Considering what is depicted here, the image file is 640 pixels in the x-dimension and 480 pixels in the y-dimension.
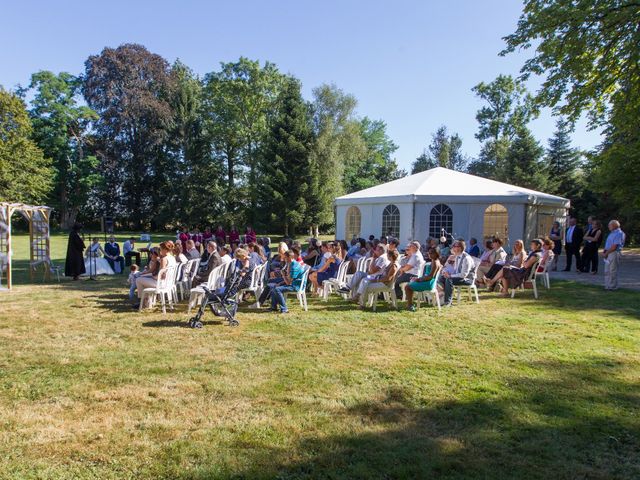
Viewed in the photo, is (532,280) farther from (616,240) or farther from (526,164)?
(526,164)

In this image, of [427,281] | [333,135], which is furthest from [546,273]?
[333,135]

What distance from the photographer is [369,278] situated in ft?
27.4

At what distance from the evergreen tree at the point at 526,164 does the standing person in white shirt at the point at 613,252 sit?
77.8ft

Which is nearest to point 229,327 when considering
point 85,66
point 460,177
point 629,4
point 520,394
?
point 520,394

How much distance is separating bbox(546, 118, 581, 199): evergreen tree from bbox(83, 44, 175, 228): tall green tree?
103 feet

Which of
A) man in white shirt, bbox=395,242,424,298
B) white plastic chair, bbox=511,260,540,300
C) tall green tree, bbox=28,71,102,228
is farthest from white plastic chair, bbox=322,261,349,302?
tall green tree, bbox=28,71,102,228

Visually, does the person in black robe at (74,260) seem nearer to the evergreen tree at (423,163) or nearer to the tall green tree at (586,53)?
the tall green tree at (586,53)

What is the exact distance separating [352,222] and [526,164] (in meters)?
19.4

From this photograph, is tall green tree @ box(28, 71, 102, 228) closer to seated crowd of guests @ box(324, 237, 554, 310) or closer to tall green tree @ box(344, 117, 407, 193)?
tall green tree @ box(344, 117, 407, 193)

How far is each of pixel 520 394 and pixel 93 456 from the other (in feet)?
11.9

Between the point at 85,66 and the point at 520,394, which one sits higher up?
the point at 85,66

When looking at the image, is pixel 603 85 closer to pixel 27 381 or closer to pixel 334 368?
pixel 334 368

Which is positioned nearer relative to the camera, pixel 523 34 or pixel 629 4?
pixel 629 4

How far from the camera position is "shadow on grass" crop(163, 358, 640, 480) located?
2.97 metres
